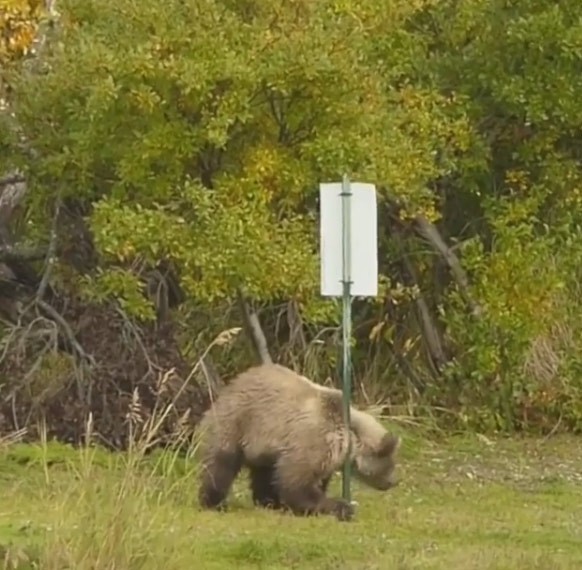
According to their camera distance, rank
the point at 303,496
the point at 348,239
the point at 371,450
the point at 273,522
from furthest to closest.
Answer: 1. the point at 371,450
2. the point at 303,496
3. the point at 348,239
4. the point at 273,522

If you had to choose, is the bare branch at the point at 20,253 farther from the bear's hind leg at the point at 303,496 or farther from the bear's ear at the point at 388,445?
the bear's hind leg at the point at 303,496

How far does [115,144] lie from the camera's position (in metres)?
16.7

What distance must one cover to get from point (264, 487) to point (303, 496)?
2.29 ft

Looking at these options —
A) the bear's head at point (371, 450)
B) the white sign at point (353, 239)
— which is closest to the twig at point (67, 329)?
the bear's head at point (371, 450)

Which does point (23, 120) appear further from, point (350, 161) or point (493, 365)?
point (493, 365)

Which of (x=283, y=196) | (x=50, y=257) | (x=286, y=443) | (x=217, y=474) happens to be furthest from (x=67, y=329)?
(x=286, y=443)

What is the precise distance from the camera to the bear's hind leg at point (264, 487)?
14.1 meters

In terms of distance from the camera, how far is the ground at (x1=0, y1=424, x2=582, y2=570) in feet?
33.0

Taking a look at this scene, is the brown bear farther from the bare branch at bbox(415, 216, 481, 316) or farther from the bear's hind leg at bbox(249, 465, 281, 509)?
the bare branch at bbox(415, 216, 481, 316)

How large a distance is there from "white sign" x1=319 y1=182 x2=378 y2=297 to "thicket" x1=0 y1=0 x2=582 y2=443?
1981mm

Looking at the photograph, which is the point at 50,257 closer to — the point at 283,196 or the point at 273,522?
the point at 283,196

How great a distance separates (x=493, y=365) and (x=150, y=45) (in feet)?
19.2

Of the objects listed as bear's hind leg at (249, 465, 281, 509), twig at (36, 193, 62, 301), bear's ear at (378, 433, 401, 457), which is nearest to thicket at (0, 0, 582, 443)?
twig at (36, 193, 62, 301)

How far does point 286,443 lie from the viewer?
13789 mm
